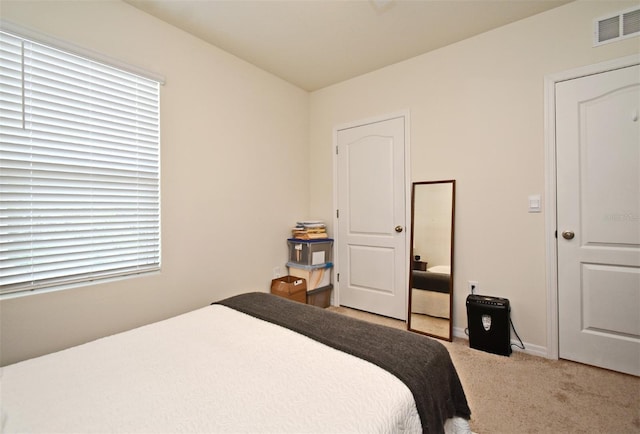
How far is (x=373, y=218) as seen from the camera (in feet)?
10.5

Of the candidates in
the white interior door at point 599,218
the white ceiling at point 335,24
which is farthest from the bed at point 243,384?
the white ceiling at point 335,24

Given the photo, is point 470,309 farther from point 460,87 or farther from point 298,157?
point 298,157

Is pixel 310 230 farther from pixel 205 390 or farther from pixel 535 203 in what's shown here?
pixel 205 390

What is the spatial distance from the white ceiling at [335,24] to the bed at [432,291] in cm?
208

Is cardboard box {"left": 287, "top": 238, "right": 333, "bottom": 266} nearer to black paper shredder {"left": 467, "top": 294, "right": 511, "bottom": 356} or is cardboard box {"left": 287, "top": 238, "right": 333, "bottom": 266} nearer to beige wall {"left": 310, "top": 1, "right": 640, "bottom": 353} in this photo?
beige wall {"left": 310, "top": 1, "right": 640, "bottom": 353}

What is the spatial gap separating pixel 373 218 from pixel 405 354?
205 centimetres

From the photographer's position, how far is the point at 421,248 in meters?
2.85

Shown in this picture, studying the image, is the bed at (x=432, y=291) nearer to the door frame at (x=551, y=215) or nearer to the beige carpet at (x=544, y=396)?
the beige carpet at (x=544, y=396)

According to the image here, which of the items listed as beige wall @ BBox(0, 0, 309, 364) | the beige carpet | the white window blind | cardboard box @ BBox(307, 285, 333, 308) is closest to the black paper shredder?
the beige carpet

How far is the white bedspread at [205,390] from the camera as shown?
892 mm

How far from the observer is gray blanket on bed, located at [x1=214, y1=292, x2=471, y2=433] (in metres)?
1.10

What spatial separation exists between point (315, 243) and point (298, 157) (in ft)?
3.61

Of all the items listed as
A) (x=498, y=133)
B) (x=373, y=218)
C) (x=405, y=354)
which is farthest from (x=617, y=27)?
(x=405, y=354)

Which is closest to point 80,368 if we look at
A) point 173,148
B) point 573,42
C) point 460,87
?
point 173,148
